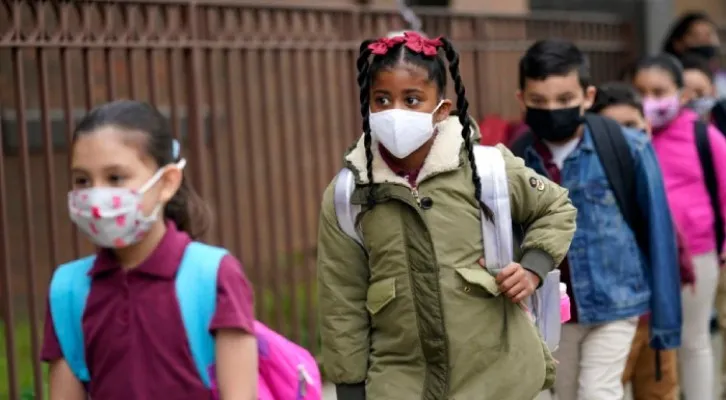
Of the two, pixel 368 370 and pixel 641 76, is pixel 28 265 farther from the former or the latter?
pixel 641 76

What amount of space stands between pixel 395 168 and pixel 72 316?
1.21m

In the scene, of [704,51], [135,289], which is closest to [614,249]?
[135,289]

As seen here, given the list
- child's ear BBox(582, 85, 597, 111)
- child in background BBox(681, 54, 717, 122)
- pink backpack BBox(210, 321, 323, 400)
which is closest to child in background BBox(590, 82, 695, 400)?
child's ear BBox(582, 85, 597, 111)

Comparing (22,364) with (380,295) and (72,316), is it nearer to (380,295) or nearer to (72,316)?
(380,295)

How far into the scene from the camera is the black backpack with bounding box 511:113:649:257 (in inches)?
205

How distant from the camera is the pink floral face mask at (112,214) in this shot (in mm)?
3137

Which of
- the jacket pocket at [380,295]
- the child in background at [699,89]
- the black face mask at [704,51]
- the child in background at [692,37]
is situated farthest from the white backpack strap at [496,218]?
the child in background at [692,37]

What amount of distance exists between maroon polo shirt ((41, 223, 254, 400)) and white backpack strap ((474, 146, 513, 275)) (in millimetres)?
981

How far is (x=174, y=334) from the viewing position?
314cm

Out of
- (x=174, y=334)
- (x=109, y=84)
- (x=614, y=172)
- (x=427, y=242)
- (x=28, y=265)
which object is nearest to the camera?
(x=174, y=334)

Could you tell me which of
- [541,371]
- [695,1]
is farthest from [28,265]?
[695,1]

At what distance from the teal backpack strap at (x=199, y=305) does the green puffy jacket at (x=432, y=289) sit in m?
0.89

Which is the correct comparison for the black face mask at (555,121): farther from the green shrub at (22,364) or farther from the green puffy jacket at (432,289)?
the green shrub at (22,364)

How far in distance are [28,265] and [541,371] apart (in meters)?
2.58
